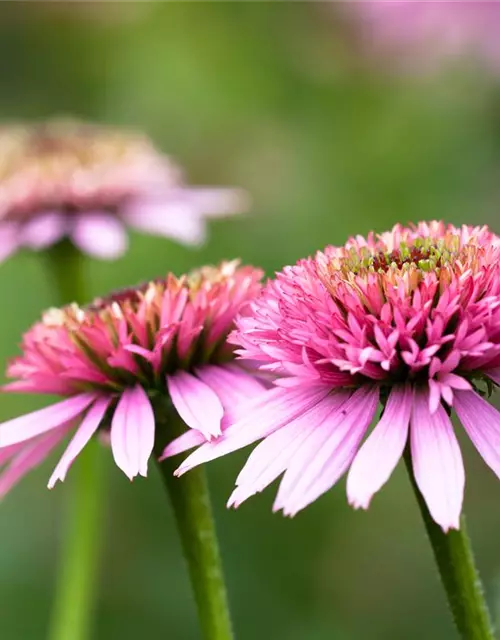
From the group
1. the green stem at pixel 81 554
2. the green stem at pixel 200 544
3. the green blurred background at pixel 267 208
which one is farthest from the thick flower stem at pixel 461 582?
the green blurred background at pixel 267 208

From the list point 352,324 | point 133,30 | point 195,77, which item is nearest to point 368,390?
point 352,324

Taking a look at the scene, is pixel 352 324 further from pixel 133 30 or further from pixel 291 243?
pixel 133 30

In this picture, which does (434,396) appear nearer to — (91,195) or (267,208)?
(91,195)

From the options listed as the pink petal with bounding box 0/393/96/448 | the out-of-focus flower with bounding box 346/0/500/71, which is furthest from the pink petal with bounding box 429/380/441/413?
the out-of-focus flower with bounding box 346/0/500/71

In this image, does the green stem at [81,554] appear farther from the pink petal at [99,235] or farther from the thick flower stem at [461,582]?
the thick flower stem at [461,582]

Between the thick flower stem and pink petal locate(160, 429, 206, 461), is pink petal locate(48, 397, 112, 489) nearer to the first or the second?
pink petal locate(160, 429, 206, 461)

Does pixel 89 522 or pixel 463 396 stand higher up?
pixel 89 522
